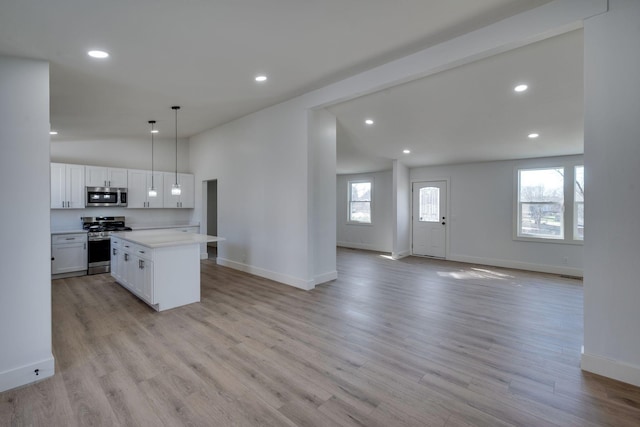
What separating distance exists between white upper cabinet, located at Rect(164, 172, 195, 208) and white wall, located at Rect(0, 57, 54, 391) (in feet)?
15.7

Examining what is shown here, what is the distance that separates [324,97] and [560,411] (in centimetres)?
418

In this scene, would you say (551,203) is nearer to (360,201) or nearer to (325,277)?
(360,201)

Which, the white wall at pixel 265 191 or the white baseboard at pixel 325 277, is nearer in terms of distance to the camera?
the white wall at pixel 265 191

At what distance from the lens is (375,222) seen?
915 cm

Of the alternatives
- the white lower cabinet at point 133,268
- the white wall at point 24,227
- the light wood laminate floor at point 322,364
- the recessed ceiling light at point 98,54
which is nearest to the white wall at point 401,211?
the light wood laminate floor at point 322,364

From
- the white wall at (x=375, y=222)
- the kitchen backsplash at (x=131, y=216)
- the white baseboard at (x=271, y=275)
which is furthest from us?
the white wall at (x=375, y=222)

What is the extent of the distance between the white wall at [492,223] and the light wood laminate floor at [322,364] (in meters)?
2.03

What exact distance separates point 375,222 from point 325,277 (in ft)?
14.5

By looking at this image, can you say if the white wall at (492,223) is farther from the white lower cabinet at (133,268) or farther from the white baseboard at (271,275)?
the white lower cabinet at (133,268)

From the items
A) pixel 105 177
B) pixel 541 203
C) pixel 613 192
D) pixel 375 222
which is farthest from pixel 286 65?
pixel 375 222

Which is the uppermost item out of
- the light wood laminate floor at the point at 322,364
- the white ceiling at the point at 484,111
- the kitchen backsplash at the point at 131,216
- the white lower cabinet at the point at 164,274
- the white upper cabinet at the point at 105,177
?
the white ceiling at the point at 484,111

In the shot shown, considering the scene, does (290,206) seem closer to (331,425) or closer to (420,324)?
(420,324)

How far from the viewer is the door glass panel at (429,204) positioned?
7.96 meters

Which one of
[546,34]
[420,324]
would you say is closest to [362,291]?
[420,324]
